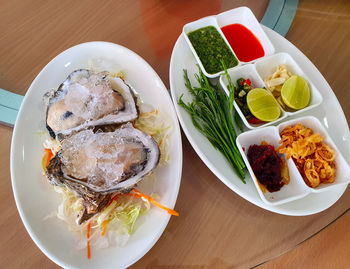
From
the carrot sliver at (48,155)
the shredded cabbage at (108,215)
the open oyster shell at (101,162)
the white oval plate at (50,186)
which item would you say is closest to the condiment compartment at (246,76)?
the white oval plate at (50,186)

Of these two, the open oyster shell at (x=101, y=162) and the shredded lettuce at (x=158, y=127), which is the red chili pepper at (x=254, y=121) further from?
the open oyster shell at (x=101, y=162)

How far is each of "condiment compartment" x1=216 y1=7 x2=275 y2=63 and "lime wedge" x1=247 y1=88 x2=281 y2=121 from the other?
31 cm

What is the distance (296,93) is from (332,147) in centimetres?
34

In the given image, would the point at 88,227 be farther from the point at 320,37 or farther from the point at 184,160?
the point at 320,37

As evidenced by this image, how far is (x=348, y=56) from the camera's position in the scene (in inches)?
73.2

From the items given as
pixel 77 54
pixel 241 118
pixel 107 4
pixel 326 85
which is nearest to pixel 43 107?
pixel 77 54

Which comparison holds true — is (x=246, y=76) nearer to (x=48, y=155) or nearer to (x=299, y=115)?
(x=299, y=115)

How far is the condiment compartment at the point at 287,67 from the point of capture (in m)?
1.56

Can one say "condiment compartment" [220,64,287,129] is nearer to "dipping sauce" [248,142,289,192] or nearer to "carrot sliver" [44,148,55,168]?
"dipping sauce" [248,142,289,192]

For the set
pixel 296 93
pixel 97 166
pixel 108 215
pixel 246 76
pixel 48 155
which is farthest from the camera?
pixel 246 76

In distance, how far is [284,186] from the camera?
1406 millimetres

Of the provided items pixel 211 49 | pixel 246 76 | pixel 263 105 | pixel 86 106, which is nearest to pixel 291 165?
pixel 263 105

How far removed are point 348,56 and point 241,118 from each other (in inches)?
36.8

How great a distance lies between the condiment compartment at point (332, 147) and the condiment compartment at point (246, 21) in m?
0.47
